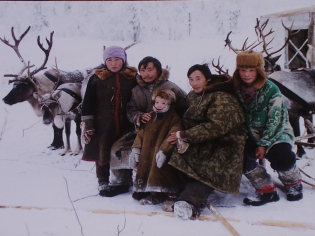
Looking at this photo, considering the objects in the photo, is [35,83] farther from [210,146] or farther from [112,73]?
[210,146]

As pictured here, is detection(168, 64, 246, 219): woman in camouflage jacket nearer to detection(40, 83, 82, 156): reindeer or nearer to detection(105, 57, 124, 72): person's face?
detection(105, 57, 124, 72): person's face

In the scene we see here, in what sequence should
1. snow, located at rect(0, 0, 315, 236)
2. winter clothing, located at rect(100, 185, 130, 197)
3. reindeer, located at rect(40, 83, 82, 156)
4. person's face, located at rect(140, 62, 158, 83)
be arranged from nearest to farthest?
snow, located at rect(0, 0, 315, 236) < person's face, located at rect(140, 62, 158, 83) < winter clothing, located at rect(100, 185, 130, 197) < reindeer, located at rect(40, 83, 82, 156)

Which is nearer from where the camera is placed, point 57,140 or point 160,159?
point 160,159

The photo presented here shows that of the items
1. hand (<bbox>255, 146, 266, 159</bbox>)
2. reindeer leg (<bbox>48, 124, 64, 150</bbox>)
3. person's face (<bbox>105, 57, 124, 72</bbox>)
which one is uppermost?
person's face (<bbox>105, 57, 124, 72</bbox>)

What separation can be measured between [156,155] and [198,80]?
2.32ft

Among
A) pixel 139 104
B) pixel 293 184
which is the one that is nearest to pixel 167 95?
pixel 139 104

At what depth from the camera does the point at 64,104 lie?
164 inches

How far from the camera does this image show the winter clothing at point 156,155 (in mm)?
2287

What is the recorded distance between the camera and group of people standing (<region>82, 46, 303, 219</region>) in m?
2.18

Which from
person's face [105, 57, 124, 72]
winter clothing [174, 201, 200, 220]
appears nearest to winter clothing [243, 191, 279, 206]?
winter clothing [174, 201, 200, 220]

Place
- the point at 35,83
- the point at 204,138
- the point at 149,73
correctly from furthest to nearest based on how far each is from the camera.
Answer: the point at 35,83, the point at 149,73, the point at 204,138

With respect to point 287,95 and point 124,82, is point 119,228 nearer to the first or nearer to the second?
point 124,82

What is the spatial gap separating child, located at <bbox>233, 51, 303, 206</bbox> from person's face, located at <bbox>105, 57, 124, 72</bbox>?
1.08 m

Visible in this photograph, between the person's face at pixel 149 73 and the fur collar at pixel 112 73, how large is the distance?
0.22 m
